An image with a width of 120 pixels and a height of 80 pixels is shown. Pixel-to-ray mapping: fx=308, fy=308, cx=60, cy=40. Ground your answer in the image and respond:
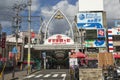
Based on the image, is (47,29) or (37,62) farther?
(47,29)

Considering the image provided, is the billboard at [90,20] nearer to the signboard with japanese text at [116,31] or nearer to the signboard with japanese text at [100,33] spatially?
the signboard with japanese text at [100,33]

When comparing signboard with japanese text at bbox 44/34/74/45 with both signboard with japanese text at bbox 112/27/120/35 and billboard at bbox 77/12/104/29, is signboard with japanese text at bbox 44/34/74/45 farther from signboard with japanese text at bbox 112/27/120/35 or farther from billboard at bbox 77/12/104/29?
signboard with japanese text at bbox 112/27/120/35

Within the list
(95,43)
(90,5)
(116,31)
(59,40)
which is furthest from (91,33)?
(59,40)

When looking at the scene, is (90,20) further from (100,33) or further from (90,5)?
(90,5)

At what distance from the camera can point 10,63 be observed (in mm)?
51844

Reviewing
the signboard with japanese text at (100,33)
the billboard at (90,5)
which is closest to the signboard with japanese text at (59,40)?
the signboard with japanese text at (100,33)

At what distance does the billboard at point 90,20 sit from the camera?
89.1 metres

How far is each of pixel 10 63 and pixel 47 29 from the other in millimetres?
35605

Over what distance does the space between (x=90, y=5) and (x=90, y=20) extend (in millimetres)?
10118

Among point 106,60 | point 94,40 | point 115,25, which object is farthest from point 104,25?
point 106,60

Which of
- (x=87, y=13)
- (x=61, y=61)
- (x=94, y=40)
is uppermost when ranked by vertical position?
(x=87, y=13)

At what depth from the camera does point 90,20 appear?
8956 cm

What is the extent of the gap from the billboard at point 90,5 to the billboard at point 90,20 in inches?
230

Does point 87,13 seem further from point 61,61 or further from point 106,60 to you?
point 106,60
